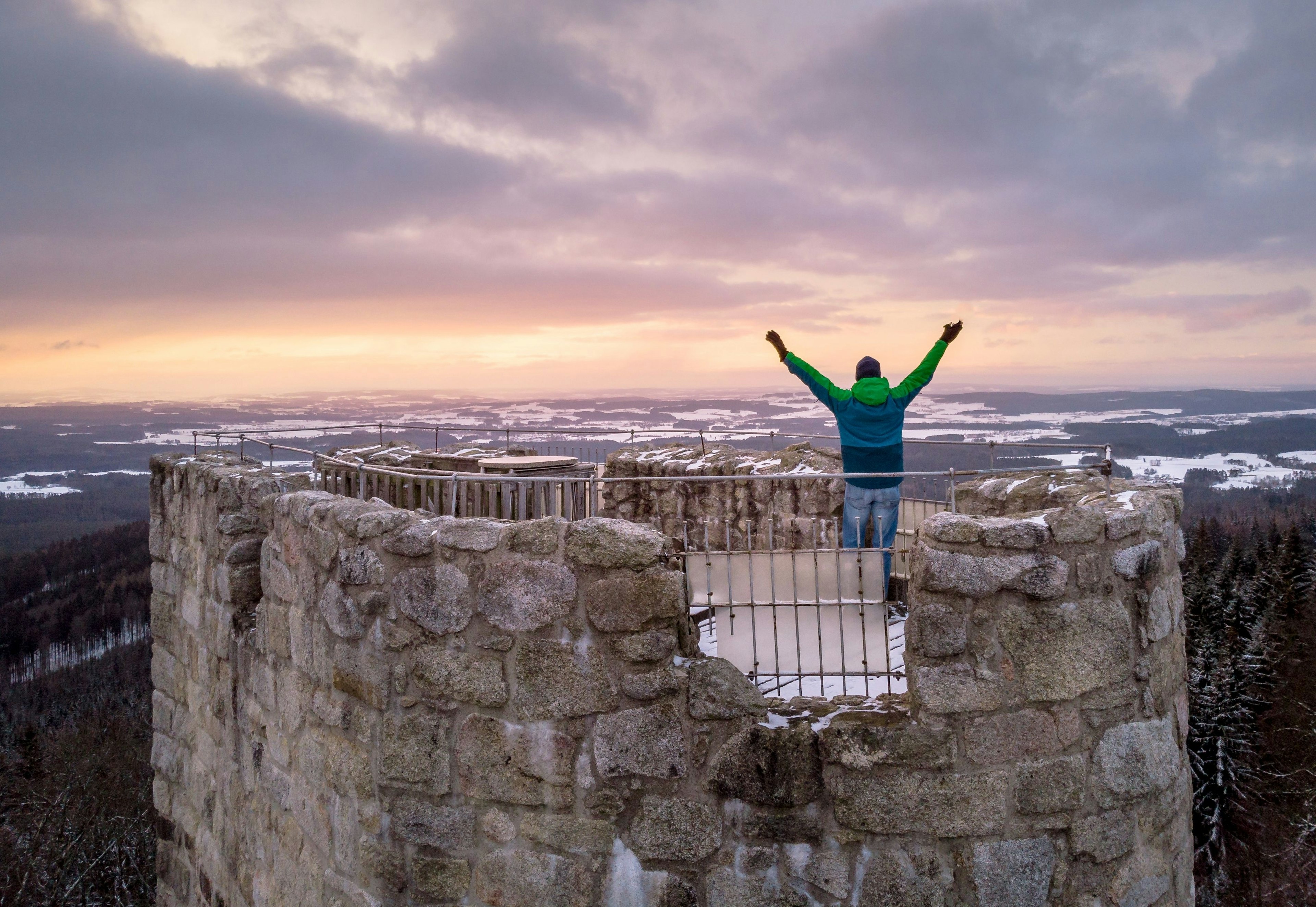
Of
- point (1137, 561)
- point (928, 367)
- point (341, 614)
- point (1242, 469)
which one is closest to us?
point (1137, 561)

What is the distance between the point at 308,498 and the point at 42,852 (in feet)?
62.0

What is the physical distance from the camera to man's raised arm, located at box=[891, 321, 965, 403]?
19.2 feet

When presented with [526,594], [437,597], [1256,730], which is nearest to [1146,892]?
[526,594]

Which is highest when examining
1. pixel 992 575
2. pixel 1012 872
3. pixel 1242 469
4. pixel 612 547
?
pixel 612 547

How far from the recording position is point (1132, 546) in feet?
13.0

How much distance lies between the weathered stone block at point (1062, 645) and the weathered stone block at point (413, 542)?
97.9 inches

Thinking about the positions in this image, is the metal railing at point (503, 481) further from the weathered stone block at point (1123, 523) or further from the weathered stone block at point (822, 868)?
the weathered stone block at point (822, 868)

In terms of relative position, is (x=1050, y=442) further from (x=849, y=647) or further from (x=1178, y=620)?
(x=849, y=647)

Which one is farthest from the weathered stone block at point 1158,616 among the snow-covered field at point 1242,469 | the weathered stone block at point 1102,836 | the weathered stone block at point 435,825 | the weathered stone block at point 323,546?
the snow-covered field at point 1242,469

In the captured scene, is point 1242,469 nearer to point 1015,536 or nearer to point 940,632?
point 1015,536

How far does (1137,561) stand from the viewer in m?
3.97

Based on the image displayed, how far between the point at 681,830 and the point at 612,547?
1.23 m

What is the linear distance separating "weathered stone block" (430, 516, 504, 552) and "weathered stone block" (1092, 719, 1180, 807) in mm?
2748

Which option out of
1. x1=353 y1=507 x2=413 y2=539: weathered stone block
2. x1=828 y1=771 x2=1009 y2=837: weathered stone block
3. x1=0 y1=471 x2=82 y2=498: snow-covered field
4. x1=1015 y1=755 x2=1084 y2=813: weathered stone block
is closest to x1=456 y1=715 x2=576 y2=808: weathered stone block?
x1=353 y1=507 x2=413 y2=539: weathered stone block
